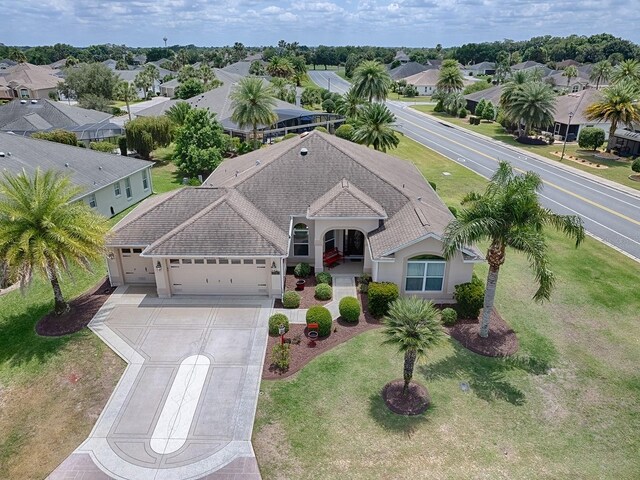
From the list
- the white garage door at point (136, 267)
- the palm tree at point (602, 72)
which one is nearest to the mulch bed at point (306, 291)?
the white garage door at point (136, 267)

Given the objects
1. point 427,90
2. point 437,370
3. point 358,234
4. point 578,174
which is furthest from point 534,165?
point 427,90

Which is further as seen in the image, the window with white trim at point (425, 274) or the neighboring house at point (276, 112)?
the neighboring house at point (276, 112)

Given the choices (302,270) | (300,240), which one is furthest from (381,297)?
(300,240)

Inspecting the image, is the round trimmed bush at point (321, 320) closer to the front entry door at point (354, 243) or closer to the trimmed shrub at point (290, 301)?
the trimmed shrub at point (290, 301)

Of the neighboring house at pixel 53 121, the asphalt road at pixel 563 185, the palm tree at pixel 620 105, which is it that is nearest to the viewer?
the asphalt road at pixel 563 185

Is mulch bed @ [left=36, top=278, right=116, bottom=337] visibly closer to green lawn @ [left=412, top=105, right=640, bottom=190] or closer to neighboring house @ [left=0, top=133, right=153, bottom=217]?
neighboring house @ [left=0, top=133, right=153, bottom=217]

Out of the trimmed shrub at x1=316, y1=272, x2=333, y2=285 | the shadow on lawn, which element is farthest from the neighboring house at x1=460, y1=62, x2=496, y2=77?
the shadow on lawn

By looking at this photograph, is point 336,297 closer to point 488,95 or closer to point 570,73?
point 488,95
